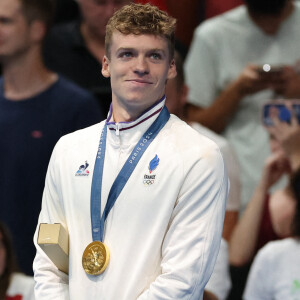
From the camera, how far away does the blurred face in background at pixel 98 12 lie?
18.9ft

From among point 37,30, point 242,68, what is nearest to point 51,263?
point 37,30

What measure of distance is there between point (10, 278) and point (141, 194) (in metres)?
2.20

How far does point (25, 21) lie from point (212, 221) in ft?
9.52

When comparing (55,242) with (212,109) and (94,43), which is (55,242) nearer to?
(212,109)

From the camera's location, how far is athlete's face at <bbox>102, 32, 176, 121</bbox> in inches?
117

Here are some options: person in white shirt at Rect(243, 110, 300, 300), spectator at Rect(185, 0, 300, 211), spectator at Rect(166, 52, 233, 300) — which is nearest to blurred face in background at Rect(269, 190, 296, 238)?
person in white shirt at Rect(243, 110, 300, 300)

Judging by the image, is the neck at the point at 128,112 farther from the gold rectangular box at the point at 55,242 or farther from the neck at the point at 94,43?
the neck at the point at 94,43

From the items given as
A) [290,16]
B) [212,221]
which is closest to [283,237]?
[290,16]

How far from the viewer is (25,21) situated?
17.7ft

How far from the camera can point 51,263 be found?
10.2 ft

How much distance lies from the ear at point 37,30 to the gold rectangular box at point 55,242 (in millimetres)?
2640

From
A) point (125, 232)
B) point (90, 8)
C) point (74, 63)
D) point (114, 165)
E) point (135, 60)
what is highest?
point (90, 8)

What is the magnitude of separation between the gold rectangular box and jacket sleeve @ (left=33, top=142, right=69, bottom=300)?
39mm

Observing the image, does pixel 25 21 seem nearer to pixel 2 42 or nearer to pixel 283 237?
pixel 2 42
